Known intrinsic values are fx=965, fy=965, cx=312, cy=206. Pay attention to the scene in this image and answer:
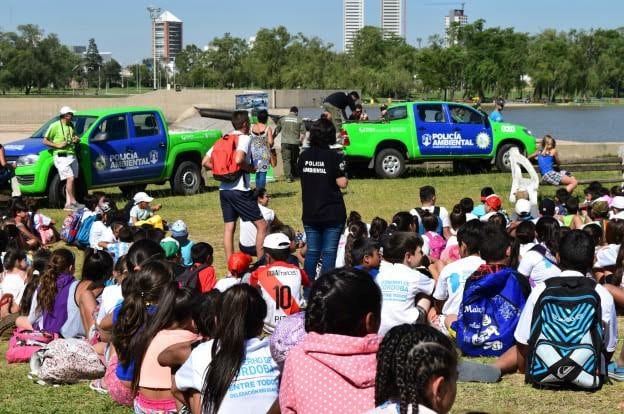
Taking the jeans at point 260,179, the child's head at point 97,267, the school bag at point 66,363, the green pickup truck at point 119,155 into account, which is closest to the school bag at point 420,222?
the child's head at point 97,267

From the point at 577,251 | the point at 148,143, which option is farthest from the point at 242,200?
the point at 148,143

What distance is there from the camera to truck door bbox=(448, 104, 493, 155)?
68.6 ft

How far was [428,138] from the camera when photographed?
67.8 feet

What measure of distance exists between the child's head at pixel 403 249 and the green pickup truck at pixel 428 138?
12.4 metres

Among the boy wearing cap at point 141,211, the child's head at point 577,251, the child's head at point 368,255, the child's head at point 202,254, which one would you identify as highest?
the child's head at point 577,251

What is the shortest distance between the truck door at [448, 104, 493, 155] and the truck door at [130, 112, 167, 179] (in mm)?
6598

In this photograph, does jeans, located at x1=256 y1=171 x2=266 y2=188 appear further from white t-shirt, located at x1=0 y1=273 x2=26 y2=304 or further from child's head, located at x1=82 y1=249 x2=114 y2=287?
child's head, located at x1=82 y1=249 x2=114 y2=287

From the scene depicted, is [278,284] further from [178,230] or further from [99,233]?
[99,233]

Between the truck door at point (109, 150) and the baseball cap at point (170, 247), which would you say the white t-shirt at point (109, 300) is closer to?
the baseball cap at point (170, 247)

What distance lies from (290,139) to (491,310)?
13379 millimetres

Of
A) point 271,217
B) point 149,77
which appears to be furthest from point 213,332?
point 149,77

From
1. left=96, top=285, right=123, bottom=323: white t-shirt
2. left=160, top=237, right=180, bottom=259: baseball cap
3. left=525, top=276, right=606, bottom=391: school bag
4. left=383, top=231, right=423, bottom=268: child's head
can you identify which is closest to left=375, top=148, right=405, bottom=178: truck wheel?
left=160, top=237, right=180, bottom=259: baseball cap

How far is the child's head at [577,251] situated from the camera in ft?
21.4

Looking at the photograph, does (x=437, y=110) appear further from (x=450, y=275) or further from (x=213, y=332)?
(x=213, y=332)
